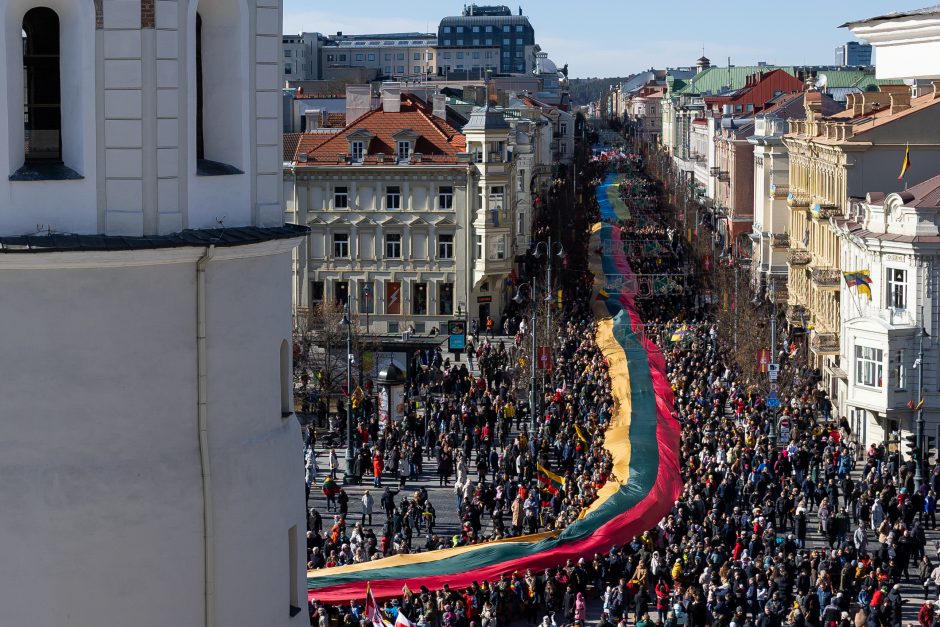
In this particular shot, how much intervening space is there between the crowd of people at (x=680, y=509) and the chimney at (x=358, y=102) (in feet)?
91.6

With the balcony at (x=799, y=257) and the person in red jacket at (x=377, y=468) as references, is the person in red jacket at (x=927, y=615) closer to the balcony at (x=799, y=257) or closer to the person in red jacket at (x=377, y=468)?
the person in red jacket at (x=377, y=468)

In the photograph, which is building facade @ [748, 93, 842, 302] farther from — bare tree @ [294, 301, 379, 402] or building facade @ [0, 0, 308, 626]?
building facade @ [0, 0, 308, 626]

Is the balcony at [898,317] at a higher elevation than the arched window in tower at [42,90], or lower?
lower

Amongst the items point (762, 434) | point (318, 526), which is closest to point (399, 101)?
point (762, 434)

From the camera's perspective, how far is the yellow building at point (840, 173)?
6631cm

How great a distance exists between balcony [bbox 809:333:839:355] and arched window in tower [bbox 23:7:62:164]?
5118 cm

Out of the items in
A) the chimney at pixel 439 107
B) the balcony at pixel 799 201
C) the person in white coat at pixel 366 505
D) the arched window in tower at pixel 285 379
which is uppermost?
the chimney at pixel 439 107

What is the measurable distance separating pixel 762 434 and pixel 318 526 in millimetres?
16356

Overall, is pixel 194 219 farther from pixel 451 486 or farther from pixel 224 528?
pixel 451 486

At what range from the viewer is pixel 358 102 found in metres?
89.8

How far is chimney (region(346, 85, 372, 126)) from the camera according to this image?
89.2 meters

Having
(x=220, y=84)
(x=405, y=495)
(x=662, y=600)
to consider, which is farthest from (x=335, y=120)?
(x=220, y=84)

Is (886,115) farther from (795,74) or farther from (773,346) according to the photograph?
(795,74)

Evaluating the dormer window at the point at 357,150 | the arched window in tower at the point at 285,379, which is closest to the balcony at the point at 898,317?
the dormer window at the point at 357,150
